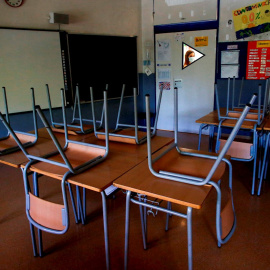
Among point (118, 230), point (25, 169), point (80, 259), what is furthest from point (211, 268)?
point (25, 169)

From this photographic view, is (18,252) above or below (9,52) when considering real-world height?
below

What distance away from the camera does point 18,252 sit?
183 centimetres

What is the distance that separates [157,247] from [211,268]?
395 mm

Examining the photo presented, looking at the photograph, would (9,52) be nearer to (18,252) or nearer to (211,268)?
(18,252)

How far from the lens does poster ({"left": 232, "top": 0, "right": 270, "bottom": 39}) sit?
386 cm

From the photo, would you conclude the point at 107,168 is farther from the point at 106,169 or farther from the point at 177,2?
the point at 177,2

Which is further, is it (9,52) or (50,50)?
(50,50)

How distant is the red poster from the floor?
7.77ft

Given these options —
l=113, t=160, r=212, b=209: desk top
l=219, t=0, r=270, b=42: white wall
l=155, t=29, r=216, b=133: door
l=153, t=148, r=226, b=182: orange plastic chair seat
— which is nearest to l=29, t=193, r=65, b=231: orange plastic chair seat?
l=113, t=160, r=212, b=209: desk top

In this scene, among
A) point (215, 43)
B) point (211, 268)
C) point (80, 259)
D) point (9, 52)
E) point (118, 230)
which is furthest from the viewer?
point (215, 43)

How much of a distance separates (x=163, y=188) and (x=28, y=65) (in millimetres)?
3056

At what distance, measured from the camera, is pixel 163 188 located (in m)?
1.18

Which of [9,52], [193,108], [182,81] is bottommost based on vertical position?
[193,108]

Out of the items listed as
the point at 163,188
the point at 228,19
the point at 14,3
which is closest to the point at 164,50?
the point at 228,19
